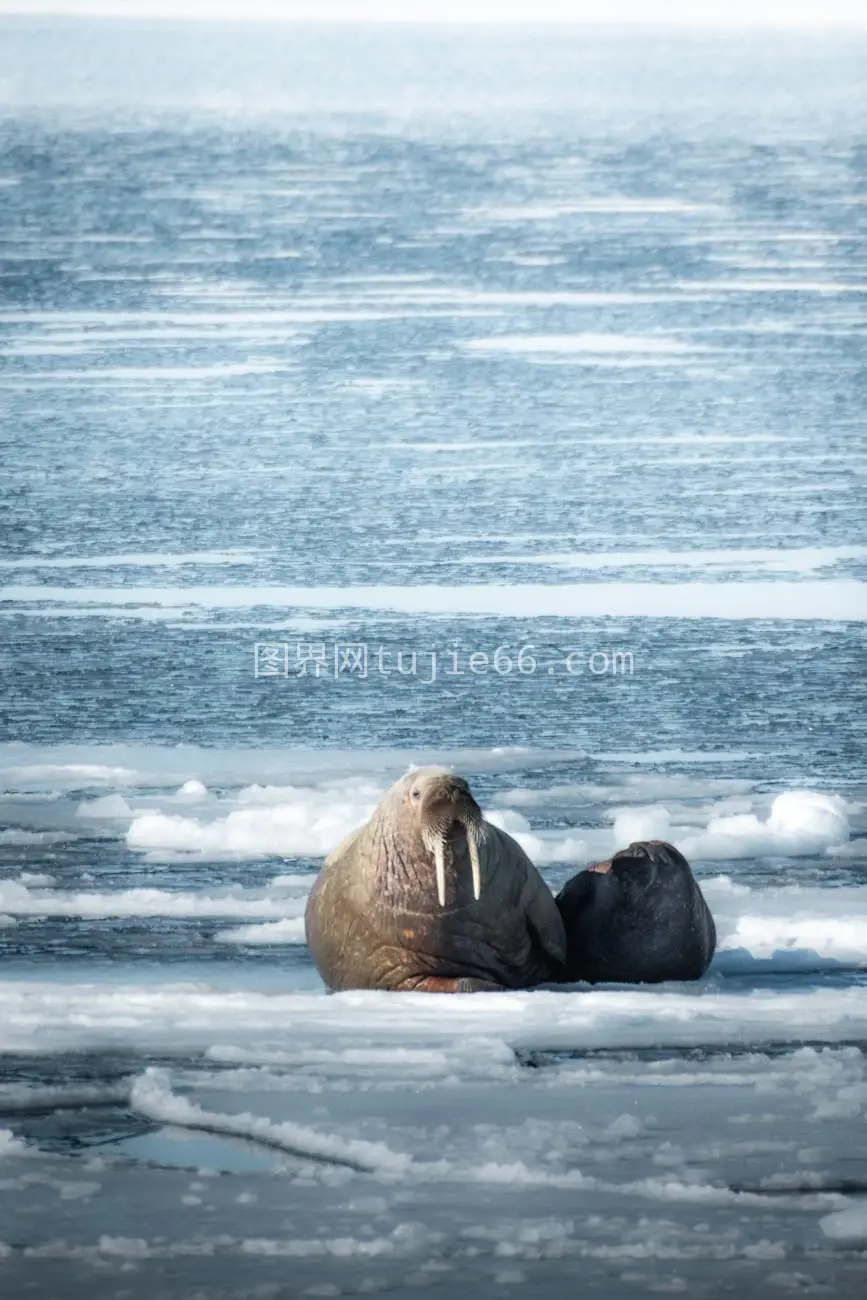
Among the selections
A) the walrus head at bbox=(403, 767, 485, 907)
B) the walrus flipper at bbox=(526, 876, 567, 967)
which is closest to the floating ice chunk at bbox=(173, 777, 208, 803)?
the walrus flipper at bbox=(526, 876, 567, 967)

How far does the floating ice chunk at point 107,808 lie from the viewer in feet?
24.2

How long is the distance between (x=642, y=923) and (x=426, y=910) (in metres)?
0.54

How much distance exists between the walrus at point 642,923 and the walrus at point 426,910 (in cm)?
17

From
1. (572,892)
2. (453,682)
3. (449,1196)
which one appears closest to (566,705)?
(453,682)

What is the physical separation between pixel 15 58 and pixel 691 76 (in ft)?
15.1

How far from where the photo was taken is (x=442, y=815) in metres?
5.04

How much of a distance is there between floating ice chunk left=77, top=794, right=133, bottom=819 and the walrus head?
246 centimetres

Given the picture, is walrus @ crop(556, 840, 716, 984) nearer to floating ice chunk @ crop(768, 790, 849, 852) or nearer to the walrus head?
the walrus head

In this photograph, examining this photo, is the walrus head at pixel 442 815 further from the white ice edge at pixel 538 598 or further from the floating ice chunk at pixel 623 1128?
the white ice edge at pixel 538 598

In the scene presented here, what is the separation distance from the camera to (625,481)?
12.3 meters

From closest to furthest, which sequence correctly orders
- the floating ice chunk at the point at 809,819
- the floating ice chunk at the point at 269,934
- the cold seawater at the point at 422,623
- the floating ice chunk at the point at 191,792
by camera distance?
the cold seawater at the point at 422,623
the floating ice chunk at the point at 269,934
the floating ice chunk at the point at 809,819
the floating ice chunk at the point at 191,792

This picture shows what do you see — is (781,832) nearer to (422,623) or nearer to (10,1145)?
(422,623)

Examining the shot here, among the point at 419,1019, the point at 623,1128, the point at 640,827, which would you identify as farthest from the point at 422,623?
the point at 623,1128

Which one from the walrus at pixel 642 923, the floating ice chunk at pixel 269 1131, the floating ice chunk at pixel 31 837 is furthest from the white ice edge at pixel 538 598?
the floating ice chunk at pixel 269 1131
